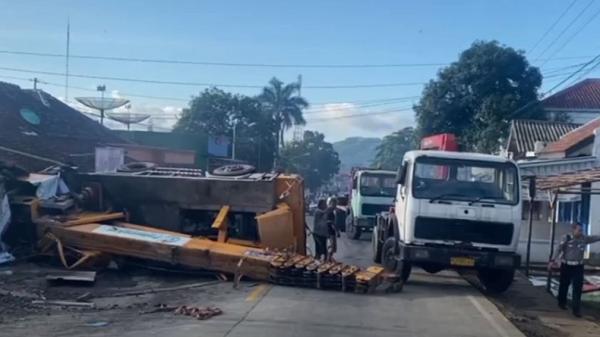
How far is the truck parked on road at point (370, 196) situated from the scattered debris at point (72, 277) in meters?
19.0

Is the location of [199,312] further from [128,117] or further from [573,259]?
[128,117]

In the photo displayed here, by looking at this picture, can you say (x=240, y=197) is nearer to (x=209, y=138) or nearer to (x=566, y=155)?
(x=566, y=155)

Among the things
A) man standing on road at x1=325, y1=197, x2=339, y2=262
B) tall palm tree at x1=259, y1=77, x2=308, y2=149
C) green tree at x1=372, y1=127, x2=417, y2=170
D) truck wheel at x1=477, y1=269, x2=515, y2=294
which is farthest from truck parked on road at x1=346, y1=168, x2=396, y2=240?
green tree at x1=372, y1=127, x2=417, y2=170

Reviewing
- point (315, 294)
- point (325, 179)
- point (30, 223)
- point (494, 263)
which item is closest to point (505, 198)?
point (494, 263)

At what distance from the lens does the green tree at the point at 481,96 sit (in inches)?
1969

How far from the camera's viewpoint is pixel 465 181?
16.2 meters

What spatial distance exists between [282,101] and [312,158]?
12.9 metres

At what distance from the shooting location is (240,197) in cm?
1755

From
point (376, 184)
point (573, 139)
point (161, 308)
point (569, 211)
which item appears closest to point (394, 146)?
point (573, 139)

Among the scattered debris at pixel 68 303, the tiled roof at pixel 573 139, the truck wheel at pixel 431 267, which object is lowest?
the scattered debris at pixel 68 303

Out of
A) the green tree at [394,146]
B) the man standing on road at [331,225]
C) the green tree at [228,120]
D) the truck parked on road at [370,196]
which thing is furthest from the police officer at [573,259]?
the green tree at [394,146]

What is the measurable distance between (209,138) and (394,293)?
45.2 m

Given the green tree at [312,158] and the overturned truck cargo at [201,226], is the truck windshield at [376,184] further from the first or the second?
the green tree at [312,158]

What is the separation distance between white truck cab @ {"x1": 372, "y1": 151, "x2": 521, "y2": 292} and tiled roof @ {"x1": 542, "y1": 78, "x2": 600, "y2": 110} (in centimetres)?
4064
